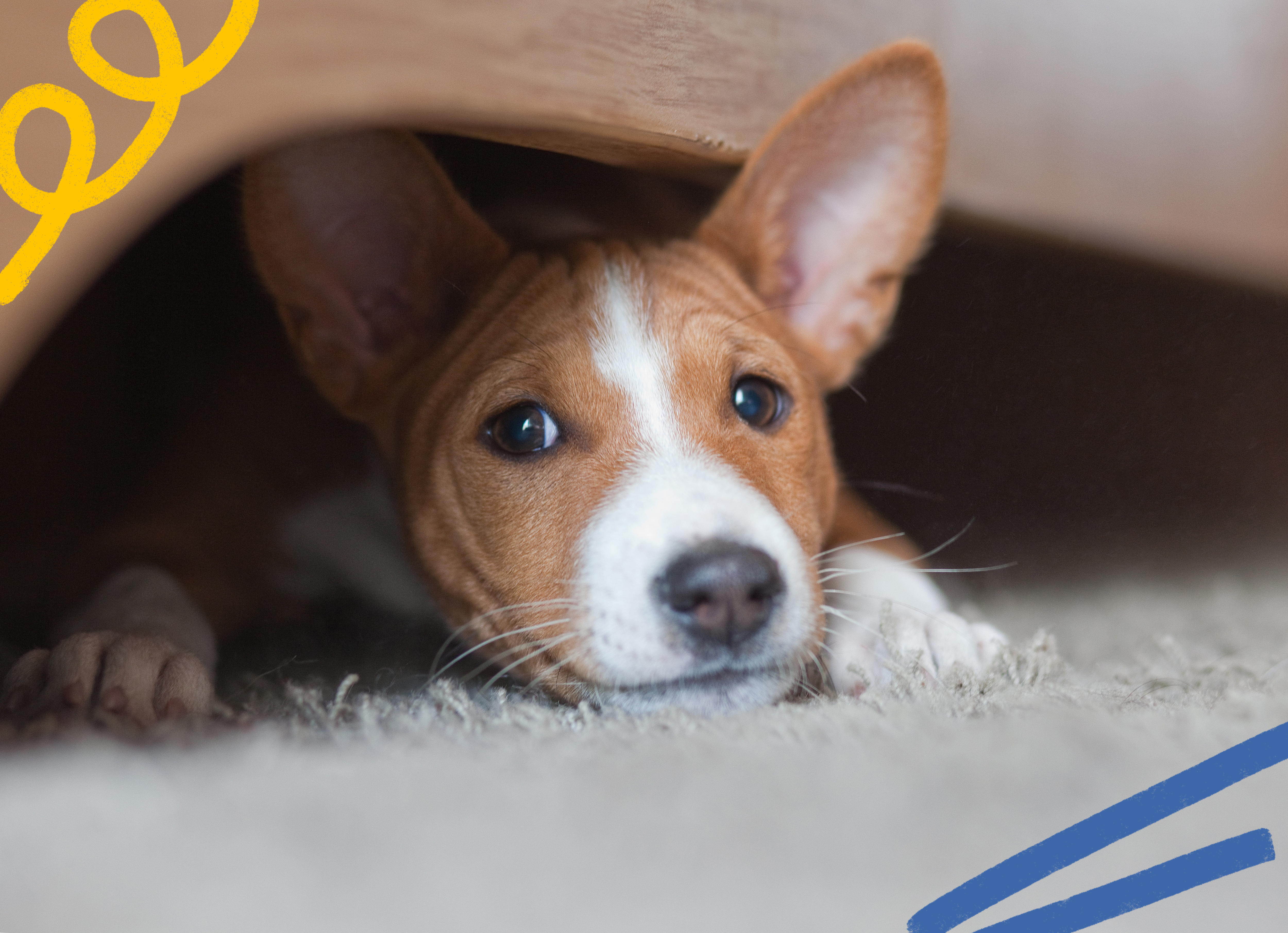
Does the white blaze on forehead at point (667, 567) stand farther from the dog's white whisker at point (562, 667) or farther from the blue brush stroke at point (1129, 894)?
the blue brush stroke at point (1129, 894)

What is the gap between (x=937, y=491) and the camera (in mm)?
1757

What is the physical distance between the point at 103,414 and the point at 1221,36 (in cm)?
224

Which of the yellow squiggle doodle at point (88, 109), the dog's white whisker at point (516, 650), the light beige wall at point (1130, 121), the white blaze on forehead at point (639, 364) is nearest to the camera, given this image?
the yellow squiggle doodle at point (88, 109)

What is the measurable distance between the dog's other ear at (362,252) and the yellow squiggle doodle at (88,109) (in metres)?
0.47

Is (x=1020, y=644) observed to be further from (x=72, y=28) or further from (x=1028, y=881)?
(x=72, y=28)

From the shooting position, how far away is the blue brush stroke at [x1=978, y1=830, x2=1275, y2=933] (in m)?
0.82

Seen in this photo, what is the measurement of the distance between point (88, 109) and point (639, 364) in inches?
31.2

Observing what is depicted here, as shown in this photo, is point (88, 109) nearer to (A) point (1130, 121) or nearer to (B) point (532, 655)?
(B) point (532, 655)

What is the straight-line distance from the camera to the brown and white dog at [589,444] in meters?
1.31

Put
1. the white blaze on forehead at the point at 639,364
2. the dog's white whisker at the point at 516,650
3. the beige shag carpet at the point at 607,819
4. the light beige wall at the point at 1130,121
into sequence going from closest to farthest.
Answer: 1. the beige shag carpet at the point at 607,819
2. the dog's white whisker at the point at 516,650
3. the white blaze on forehead at the point at 639,364
4. the light beige wall at the point at 1130,121

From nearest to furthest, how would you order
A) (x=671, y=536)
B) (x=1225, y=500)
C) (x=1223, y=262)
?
(x=671, y=536), (x=1225, y=500), (x=1223, y=262)

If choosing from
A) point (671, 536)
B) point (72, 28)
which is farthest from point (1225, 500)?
point (72, 28)

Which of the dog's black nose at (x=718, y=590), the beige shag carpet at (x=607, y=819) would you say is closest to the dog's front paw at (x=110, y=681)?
the beige shag carpet at (x=607, y=819)

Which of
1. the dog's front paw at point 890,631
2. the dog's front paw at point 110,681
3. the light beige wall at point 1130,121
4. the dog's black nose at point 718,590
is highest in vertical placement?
the light beige wall at point 1130,121
